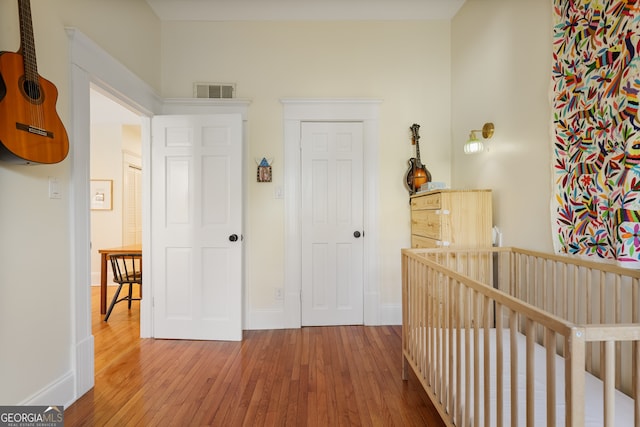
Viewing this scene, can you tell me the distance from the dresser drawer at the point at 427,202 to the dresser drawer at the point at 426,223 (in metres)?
0.04

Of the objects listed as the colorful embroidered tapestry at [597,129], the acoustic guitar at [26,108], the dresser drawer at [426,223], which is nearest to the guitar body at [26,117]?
the acoustic guitar at [26,108]

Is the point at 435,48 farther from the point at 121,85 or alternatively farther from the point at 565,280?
the point at 121,85

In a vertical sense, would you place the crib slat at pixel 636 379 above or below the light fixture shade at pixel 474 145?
below

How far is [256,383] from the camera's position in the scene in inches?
75.7

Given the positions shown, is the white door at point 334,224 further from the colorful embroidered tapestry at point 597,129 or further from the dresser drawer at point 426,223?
the colorful embroidered tapestry at point 597,129

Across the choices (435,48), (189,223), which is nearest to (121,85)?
(189,223)

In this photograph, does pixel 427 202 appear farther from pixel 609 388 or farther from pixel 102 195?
pixel 102 195

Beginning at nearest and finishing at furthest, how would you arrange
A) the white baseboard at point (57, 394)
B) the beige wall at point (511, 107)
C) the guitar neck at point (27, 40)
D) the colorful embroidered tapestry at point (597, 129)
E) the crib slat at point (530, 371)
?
the crib slat at point (530, 371) → the colorful embroidered tapestry at point (597, 129) → the guitar neck at point (27, 40) → the white baseboard at point (57, 394) → the beige wall at point (511, 107)

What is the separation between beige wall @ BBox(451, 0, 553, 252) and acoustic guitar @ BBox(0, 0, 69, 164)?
2.63 m

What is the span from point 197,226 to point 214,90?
1302 millimetres

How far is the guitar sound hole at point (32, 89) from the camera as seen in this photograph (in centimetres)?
138

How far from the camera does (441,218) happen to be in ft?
7.18

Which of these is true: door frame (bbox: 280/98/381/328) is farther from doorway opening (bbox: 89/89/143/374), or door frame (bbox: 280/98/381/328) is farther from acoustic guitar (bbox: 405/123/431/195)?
doorway opening (bbox: 89/89/143/374)

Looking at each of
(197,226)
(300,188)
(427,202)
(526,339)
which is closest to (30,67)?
(197,226)
